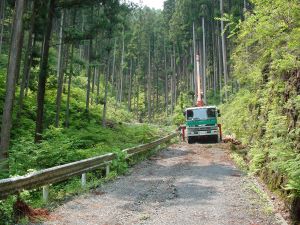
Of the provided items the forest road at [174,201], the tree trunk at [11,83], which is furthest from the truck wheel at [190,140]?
the tree trunk at [11,83]

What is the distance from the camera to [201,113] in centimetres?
2516

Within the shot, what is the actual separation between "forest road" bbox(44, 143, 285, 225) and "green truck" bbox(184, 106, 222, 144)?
1098 cm

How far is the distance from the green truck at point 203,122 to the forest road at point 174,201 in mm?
10976

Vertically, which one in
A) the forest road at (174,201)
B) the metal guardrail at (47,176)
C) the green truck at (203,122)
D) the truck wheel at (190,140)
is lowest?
the forest road at (174,201)

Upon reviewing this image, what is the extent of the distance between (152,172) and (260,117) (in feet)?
15.7

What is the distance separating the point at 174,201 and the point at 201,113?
16.5 metres

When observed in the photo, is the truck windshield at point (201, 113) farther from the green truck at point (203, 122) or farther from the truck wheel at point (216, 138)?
the truck wheel at point (216, 138)

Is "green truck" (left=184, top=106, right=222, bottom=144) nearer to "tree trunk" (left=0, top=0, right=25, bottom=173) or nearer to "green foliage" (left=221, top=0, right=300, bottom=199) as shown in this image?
"green foliage" (left=221, top=0, right=300, bottom=199)

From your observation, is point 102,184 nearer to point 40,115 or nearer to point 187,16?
point 40,115

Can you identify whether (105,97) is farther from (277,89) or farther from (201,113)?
(277,89)

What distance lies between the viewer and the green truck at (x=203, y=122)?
2488cm

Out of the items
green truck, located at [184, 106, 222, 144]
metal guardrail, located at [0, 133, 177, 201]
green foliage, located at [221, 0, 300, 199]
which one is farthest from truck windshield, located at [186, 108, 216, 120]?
metal guardrail, located at [0, 133, 177, 201]

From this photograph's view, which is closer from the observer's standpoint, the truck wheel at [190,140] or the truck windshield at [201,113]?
the truck windshield at [201,113]

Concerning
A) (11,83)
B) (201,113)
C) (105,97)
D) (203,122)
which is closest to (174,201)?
(11,83)
